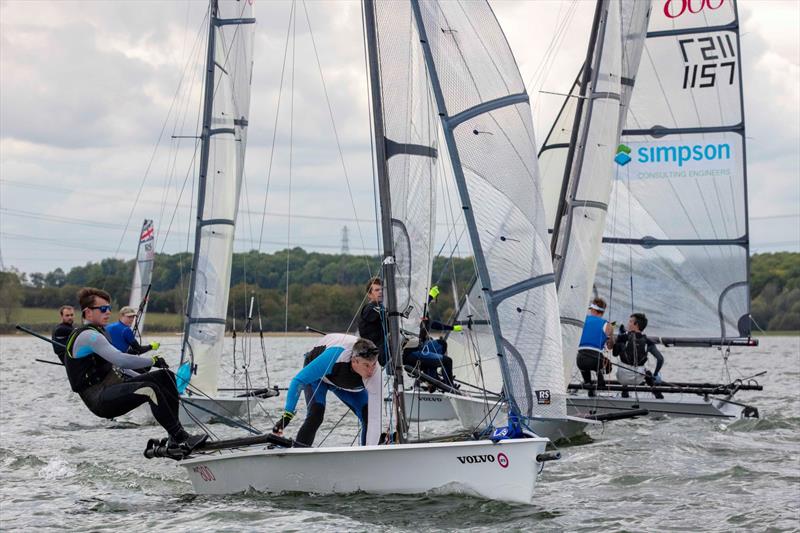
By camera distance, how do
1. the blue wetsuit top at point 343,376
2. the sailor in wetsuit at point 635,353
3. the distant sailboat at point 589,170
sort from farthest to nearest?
the sailor in wetsuit at point 635,353 < the distant sailboat at point 589,170 < the blue wetsuit top at point 343,376

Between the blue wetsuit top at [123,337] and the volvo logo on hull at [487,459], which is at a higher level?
the blue wetsuit top at [123,337]

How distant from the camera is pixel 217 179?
19422mm

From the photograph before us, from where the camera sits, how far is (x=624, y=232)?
1906cm

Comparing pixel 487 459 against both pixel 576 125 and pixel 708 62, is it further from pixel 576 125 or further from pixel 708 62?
pixel 708 62

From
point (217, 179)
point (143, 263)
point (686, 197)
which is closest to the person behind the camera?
point (686, 197)

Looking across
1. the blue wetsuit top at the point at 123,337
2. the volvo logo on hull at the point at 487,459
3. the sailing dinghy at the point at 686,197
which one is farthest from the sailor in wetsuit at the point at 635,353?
the volvo logo on hull at the point at 487,459

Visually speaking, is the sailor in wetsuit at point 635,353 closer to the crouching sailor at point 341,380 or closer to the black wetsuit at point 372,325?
the black wetsuit at point 372,325

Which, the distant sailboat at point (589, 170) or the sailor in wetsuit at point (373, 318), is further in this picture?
the distant sailboat at point (589, 170)

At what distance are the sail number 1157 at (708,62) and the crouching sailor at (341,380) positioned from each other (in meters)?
11.3

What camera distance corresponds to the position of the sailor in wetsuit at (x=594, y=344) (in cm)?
1552

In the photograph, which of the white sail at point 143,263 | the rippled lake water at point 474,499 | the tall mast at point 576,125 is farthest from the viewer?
the white sail at point 143,263

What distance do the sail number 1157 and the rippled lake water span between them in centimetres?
551

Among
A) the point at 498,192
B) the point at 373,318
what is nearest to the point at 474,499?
the point at 373,318

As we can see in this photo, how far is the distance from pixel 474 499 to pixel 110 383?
9.83ft
